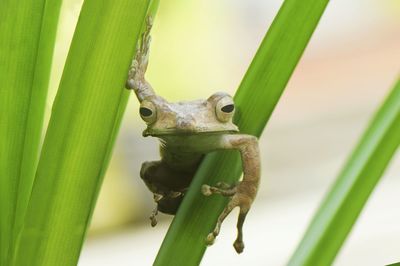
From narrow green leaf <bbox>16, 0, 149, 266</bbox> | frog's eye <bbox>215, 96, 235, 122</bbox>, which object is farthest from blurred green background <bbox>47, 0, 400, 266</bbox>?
narrow green leaf <bbox>16, 0, 149, 266</bbox>

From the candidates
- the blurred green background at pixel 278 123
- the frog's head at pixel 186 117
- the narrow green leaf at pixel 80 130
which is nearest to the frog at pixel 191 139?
the frog's head at pixel 186 117

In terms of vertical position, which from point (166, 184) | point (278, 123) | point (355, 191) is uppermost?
point (355, 191)

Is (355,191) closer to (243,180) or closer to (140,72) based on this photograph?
(243,180)

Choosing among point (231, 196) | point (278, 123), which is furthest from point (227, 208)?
point (278, 123)

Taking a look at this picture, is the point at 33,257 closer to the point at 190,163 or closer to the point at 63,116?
the point at 63,116

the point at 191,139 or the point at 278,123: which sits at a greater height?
the point at 191,139

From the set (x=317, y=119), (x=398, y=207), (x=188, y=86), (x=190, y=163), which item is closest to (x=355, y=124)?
(x=317, y=119)
